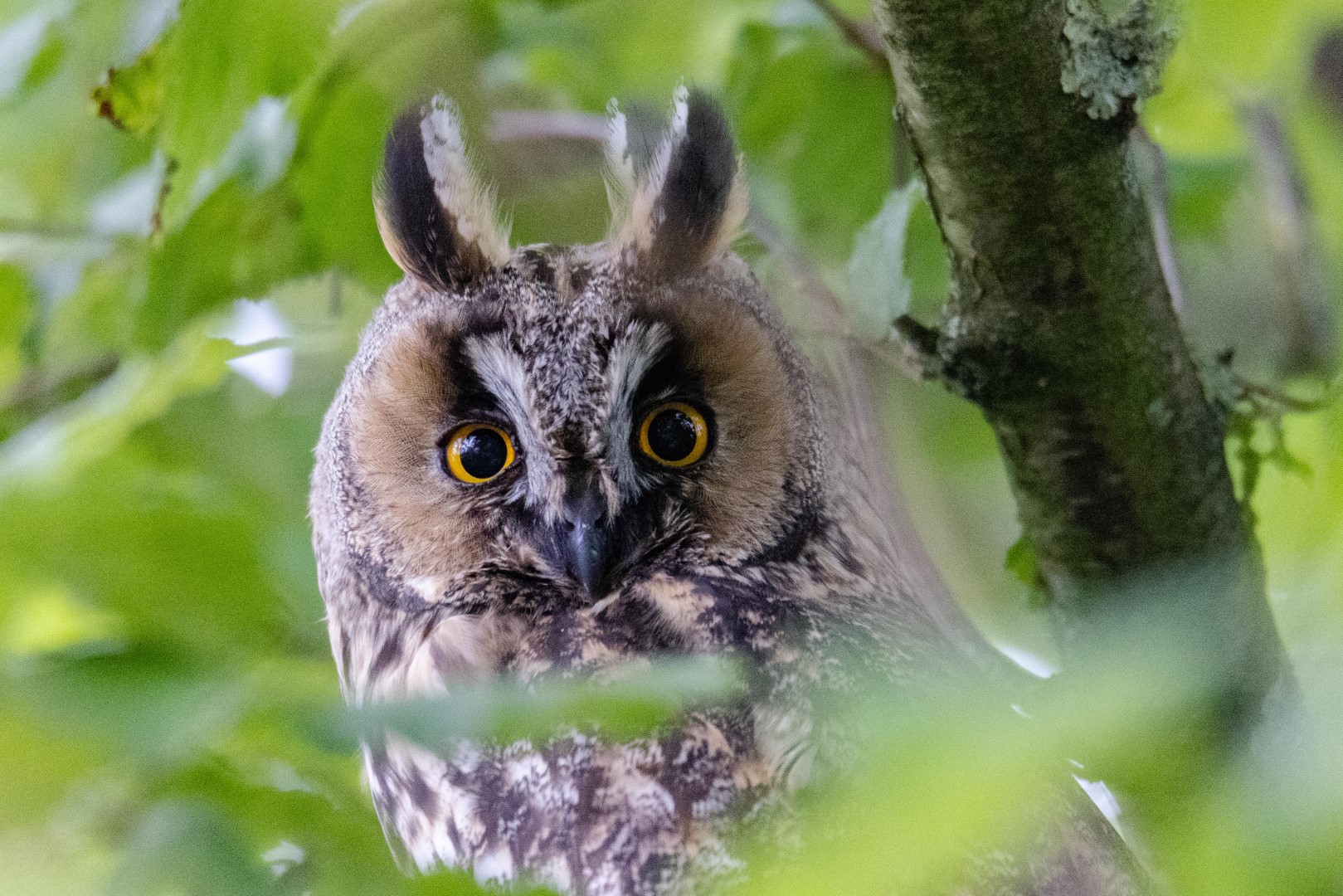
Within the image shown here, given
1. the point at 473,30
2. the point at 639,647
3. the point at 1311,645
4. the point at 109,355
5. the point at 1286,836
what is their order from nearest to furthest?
the point at 1286,836, the point at 1311,645, the point at 639,647, the point at 473,30, the point at 109,355

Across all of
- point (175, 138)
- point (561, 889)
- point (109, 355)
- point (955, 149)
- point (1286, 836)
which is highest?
point (109, 355)

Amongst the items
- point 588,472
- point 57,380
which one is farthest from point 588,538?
point 57,380

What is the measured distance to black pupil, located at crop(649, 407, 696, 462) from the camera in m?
1.59

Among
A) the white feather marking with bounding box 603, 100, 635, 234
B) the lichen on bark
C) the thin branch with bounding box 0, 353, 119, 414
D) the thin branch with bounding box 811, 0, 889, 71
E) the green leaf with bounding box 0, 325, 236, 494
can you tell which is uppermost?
the thin branch with bounding box 0, 353, 119, 414

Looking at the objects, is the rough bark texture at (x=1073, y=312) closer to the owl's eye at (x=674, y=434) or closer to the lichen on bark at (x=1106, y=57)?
the lichen on bark at (x=1106, y=57)

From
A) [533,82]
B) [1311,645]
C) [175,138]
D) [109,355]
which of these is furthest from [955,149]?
[109,355]

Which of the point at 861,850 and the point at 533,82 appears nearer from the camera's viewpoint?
the point at 861,850

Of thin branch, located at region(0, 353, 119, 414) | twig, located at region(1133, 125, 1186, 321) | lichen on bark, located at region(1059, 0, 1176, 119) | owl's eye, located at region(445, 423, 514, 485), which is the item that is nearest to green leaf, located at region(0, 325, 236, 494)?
thin branch, located at region(0, 353, 119, 414)

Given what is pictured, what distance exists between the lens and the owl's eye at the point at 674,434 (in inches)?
62.6

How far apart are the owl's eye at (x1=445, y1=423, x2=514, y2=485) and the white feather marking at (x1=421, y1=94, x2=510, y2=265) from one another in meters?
0.22

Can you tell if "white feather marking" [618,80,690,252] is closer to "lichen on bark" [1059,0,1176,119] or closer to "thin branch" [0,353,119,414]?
"lichen on bark" [1059,0,1176,119]

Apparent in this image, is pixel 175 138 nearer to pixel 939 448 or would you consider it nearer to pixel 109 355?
pixel 109 355

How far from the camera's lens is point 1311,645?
72 cm

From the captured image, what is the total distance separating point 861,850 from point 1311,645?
1.20 ft
